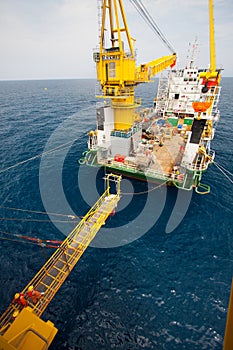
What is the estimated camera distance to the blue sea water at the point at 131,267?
39.3 feet

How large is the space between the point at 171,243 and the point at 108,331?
9.14 meters

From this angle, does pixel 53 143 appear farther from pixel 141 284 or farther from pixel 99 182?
pixel 141 284

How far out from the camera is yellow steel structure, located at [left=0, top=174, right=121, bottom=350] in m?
4.69

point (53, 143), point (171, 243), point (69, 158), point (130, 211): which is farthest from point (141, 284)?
point (53, 143)

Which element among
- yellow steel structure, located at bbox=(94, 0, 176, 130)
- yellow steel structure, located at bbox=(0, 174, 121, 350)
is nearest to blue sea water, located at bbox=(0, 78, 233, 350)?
yellow steel structure, located at bbox=(0, 174, 121, 350)

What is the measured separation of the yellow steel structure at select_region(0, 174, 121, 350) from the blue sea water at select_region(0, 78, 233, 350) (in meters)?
2.46

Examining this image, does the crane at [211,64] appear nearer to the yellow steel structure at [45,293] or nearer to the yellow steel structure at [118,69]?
the yellow steel structure at [118,69]

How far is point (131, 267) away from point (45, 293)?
7.61 meters

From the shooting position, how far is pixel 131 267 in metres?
15.7

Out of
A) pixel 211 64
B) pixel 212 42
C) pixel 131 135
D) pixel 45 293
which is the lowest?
pixel 45 293

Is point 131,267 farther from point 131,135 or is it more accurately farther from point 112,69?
point 112,69

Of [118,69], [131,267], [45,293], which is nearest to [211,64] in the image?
[118,69]

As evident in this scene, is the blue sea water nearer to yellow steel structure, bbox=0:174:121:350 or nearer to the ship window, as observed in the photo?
yellow steel structure, bbox=0:174:121:350

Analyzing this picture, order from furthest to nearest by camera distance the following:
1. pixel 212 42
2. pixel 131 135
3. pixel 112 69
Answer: pixel 212 42 → pixel 131 135 → pixel 112 69
